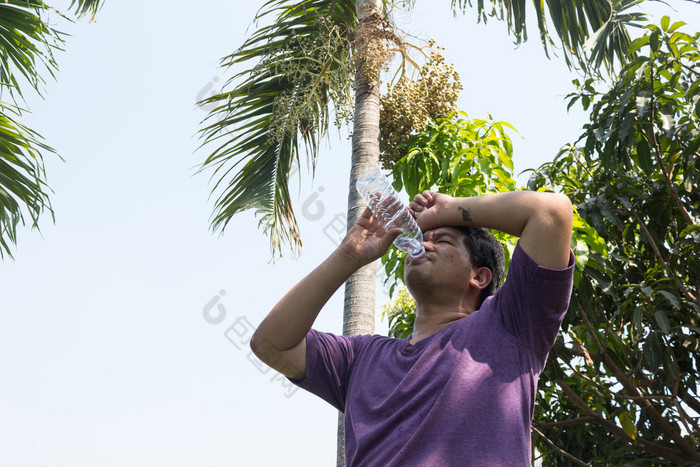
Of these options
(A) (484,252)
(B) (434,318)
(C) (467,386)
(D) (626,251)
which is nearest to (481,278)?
(A) (484,252)

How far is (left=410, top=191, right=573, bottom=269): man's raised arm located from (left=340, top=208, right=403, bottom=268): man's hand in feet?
0.38

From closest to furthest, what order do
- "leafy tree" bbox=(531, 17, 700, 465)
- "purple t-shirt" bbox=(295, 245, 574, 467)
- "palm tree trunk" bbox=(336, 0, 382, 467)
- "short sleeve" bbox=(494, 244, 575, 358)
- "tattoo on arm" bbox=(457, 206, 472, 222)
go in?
"purple t-shirt" bbox=(295, 245, 574, 467) → "short sleeve" bbox=(494, 244, 575, 358) → "tattoo on arm" bbox=(457, 206, 472, 222) → "palm tree trunk" bbox=(336, 0, 382, 467) → "leafy tree" bbox=(531, 17, 700, 465)

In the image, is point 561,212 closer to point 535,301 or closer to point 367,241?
point 535,301

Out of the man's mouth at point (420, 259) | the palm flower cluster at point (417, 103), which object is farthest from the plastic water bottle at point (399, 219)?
the palm flower cluster at point (417, 103)

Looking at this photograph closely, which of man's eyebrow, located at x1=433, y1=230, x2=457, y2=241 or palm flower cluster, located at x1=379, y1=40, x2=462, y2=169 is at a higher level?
palm flower cluster, located at x1=379, y1=40, x2=462, y2=169

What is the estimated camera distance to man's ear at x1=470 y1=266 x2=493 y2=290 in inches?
71.9

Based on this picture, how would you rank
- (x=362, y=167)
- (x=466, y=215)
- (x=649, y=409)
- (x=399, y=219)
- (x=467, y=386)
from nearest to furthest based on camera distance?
1. (x=467, y=386)
2. (x=466, y=215)
3. (x=399, y=219)
4. (x=362, y=167)
5. (x=649, y=409)

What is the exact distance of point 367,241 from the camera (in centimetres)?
180

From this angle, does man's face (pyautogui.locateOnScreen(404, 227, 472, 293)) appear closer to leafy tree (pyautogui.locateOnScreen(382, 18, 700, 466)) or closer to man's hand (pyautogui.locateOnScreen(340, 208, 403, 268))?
man's hand (pyautogui.locateOnScreen(340, 208, 403, 268))

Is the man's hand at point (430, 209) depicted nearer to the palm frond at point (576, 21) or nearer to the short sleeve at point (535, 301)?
the short sleeve at point (535, 301)

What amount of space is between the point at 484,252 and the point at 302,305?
0.50 m

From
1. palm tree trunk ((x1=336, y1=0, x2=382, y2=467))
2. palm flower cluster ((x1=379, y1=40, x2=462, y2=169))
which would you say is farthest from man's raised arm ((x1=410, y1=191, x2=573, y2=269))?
palm flower cluster ((x1=379, y1=40, x2=462, y2=169))

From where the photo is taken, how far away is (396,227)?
178 centimetres

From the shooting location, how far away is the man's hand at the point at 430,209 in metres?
1.79
